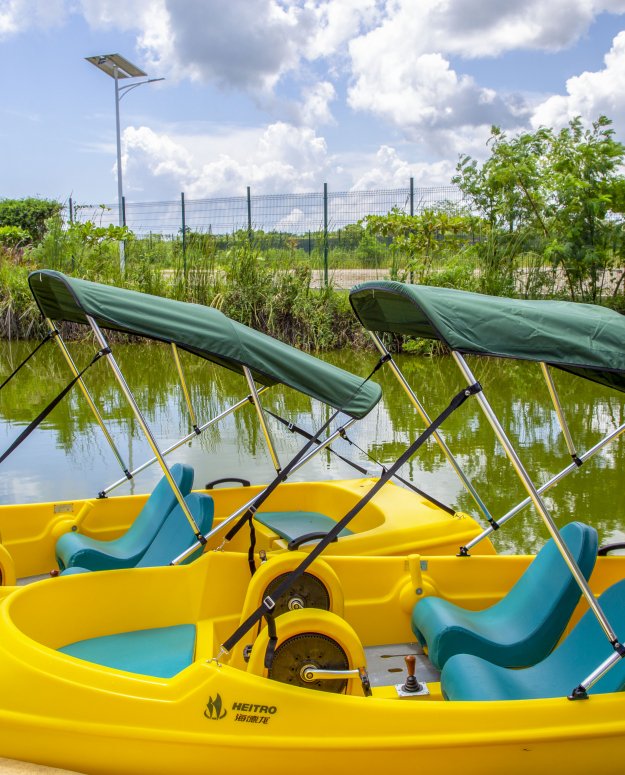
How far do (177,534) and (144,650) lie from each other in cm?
111

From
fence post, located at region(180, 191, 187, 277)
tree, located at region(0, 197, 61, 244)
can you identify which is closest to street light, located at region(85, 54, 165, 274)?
fence post, located at region(180, 191, 187, 277)

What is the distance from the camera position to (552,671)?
402 centimetres

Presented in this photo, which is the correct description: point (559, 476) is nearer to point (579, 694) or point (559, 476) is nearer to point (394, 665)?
point (394, 665)

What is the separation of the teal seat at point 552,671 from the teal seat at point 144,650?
4.16 ft

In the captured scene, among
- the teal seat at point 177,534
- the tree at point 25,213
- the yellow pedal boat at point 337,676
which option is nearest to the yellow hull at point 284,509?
the teal seat at point 177,534

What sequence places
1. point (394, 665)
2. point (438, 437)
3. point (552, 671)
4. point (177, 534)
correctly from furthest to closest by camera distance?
point (177, 534) → point (438, 437) → point (394, 665) → point (552, 671)

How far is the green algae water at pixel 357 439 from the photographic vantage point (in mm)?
7820

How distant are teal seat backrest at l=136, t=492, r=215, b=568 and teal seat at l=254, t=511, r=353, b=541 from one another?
609mm

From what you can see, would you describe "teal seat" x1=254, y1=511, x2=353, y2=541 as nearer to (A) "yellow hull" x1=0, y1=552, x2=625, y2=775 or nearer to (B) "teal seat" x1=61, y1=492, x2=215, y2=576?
(B) "teal seat" x1=61, y1=492, x2=215, y2=576

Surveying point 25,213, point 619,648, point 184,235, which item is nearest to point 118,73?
point 184,235

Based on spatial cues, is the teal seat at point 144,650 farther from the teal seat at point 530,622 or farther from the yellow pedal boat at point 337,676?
the teal seat at point 530,622

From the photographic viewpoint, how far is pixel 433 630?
4281 millimetres

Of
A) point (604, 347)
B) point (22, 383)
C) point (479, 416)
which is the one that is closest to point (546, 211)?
point (479, 416)

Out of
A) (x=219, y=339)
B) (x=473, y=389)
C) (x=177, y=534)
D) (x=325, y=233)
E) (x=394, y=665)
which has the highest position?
(x=325, y=233)
